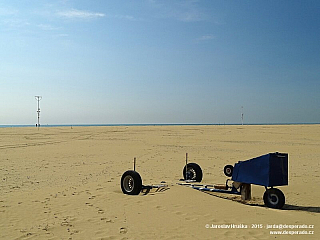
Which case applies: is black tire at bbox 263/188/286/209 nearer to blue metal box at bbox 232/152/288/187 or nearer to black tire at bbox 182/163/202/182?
blue metal box at bbox 232/152/288/187

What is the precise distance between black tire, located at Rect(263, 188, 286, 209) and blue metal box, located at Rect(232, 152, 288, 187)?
0.73ft

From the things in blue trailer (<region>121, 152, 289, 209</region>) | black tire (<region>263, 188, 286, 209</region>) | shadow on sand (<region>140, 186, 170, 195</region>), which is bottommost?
shadow on sand (<region>140, 186, 170, 195</region>)

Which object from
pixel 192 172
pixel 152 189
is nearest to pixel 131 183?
pixel 152 189

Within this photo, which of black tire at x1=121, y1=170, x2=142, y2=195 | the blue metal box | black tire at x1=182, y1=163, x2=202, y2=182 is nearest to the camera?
the blue metal box

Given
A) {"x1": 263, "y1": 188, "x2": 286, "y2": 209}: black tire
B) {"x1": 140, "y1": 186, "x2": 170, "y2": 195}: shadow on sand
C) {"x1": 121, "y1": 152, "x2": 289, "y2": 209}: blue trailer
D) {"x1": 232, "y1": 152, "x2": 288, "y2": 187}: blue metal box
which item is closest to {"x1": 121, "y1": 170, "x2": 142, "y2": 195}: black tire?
{"x1": 140, "y1": 186, "x2": 170, "y2": 195}: shadow on sand

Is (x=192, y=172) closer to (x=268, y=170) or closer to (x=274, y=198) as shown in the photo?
(x=274, y=198)

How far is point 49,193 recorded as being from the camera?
1070cm

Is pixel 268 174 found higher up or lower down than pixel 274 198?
higher up

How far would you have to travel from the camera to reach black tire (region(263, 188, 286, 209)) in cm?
824

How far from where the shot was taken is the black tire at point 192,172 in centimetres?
1256

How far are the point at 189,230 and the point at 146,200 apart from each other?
2.63 metres

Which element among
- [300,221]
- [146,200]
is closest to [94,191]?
[146,200]

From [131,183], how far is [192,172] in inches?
134

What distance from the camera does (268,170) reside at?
27.0ft
